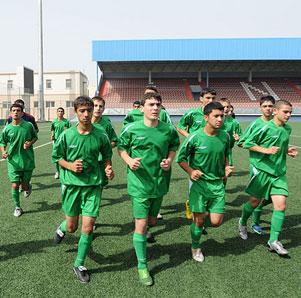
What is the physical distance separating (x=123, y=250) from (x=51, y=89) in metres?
55.9

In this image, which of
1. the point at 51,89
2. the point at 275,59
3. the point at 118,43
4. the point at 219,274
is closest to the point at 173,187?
the point at 219,274

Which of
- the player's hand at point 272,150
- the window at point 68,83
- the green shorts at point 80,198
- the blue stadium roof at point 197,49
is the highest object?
the blue stadium roof at point 197,49

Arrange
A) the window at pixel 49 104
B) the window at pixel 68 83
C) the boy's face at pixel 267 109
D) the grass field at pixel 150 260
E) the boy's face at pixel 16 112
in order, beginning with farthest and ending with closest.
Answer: the window at pixel 68 83 → the window at pixel 49 104 → the boy's face at pixel 16 112 → the boy's face at pixel 267 109 → the grass field at pixel 150 260

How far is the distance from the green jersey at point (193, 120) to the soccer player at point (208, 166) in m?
1.88

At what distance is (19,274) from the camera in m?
3.86

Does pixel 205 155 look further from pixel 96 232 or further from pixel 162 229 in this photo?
pixel 96 232

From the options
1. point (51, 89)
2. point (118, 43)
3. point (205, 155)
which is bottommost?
point (205, 155)

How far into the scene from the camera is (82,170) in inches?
150

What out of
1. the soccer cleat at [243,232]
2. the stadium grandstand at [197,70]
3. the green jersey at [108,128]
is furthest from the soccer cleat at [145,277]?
the stadium grandstand at [197,70]

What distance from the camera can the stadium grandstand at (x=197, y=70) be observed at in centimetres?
3847

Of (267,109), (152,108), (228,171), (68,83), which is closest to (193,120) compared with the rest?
(267,109)

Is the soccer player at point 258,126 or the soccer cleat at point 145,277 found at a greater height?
the soccer player at point 258,126

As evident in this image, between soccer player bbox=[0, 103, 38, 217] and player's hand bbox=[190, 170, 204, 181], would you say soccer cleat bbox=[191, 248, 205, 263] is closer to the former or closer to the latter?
player's hand bbox=[190, 170, 204, 181]

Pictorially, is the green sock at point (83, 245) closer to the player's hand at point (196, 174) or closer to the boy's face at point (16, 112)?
the player's hand at point (196, 174)
